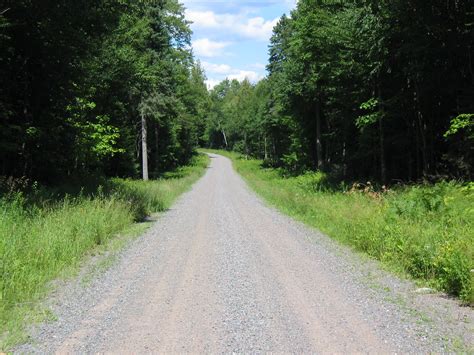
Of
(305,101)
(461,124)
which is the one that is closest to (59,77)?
(461,124)

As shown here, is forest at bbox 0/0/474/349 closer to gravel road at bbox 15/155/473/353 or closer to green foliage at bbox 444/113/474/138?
green foliage at bbox 444/113/474/138

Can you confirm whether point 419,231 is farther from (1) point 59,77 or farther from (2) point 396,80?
(1) point 59,77

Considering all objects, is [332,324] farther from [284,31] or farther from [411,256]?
[284,31]

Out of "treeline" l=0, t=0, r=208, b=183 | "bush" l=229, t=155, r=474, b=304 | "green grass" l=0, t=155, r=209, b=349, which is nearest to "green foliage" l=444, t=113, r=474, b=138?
"bush" l=229, t=155, r=474, b=304

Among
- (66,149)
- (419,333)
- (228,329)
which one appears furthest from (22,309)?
(66,149)

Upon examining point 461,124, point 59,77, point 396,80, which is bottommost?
point 461,124

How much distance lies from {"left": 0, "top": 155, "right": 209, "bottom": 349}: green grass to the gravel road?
1.21 ft

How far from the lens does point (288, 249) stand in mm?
10047

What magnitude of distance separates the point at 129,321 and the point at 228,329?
1.26 m

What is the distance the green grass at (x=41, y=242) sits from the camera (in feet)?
18.7

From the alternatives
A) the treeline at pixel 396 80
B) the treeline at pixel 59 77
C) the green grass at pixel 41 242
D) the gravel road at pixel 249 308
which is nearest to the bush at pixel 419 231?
the gravel road at pixel 249 308

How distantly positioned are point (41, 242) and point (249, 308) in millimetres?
4451

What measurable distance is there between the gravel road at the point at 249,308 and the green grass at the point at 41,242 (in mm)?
369

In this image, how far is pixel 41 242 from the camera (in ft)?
27.0
